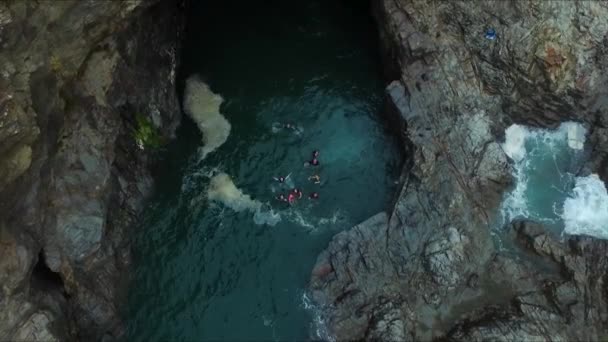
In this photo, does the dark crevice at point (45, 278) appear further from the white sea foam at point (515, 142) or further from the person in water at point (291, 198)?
the white sea foam at point (515, 142)

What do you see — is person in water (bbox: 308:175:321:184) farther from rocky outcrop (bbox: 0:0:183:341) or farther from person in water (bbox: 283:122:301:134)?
rocky outcrop (bbox: 0:0:183:341)

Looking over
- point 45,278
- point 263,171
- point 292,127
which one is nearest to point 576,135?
point 292,127

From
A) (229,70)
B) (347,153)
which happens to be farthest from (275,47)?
(347,153)

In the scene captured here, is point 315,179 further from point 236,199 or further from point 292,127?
point 236,199

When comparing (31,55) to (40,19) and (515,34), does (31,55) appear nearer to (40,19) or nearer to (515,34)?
(40,19)

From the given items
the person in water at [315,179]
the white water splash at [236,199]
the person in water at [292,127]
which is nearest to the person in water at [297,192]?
the person in water at [315,179]

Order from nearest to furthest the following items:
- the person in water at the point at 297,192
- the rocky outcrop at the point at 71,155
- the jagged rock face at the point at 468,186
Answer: the rocky outcrop at the point at 71,155, the jagged rock face at the point at 468,186, the person in water at the point at 297,192
